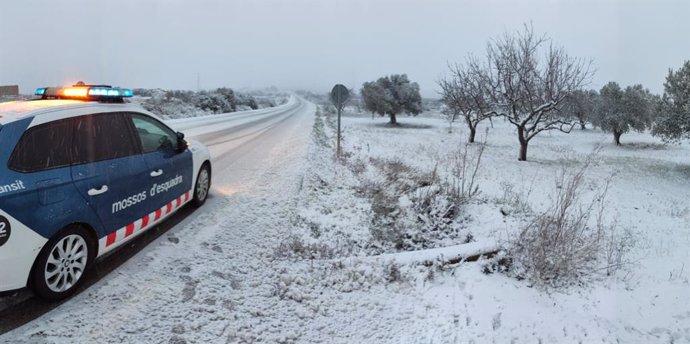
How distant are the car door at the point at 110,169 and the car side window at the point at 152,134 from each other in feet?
0.61

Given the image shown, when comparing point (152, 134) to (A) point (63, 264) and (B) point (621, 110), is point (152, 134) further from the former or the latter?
(B) point (621, 110)

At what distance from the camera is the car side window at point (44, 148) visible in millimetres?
3116

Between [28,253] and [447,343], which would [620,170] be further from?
[28,253]

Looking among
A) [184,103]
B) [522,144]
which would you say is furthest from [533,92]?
[184,103]

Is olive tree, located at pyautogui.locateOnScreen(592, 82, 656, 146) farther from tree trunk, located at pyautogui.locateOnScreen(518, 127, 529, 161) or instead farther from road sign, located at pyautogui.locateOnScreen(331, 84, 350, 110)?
road sign, located at pyautogui.locateOnScreen(331, 84, 350, 110)

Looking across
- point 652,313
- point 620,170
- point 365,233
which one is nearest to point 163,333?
point 365,233

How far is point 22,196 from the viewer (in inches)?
117

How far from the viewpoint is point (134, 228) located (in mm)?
4367

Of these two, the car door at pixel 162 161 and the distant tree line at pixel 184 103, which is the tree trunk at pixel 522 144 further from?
the distant tree line at pixel 184 103

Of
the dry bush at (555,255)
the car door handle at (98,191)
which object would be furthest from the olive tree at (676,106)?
the car door handle at (98,191)

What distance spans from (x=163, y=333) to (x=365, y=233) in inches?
143

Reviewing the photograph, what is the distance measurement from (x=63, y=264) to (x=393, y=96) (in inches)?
2113

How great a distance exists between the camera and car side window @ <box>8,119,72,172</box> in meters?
3.12

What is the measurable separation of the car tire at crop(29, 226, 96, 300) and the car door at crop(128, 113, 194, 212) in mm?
1132
